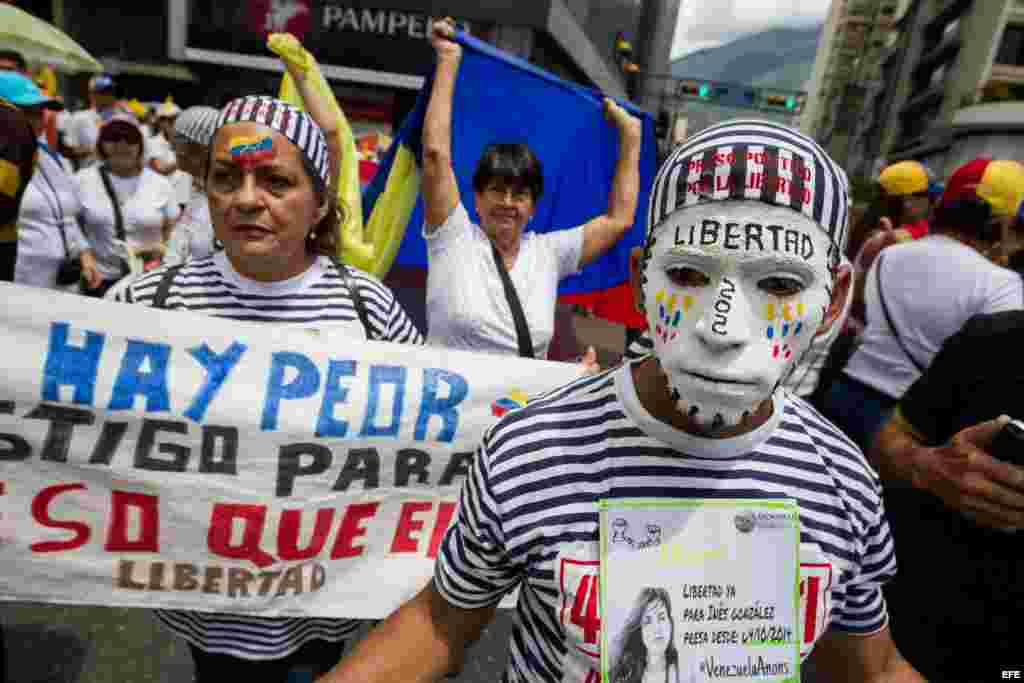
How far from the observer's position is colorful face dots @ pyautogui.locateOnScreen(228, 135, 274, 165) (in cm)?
181

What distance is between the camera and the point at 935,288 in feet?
9.84

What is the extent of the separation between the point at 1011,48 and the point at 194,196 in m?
48.6

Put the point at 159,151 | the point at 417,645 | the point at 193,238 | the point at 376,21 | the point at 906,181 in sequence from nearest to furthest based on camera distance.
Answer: the point at 417,645, the point at 193,238, the point at 906,181, the point at 159,151, the point at 376,21

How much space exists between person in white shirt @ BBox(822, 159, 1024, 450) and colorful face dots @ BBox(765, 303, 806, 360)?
2288 mm

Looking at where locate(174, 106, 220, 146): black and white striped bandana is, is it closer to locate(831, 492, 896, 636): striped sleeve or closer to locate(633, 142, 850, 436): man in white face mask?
locate(633, 142, 850, 436): man in white face mask

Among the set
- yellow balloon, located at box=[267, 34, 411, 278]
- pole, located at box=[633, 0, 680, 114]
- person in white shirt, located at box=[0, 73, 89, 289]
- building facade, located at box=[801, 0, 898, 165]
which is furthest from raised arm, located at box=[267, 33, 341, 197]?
building facade, located at box=[801, 0, 898, 165]

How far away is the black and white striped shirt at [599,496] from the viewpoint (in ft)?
3.63

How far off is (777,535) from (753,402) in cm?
27

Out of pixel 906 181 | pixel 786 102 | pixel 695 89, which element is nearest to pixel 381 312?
pixel 906 181

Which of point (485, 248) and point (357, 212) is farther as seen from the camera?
point (357, 212)

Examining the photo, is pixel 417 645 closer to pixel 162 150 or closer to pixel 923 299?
Answer: pixel 923 299

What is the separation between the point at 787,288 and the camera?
1.06m

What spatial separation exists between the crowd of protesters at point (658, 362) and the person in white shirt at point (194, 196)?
0.02 meters

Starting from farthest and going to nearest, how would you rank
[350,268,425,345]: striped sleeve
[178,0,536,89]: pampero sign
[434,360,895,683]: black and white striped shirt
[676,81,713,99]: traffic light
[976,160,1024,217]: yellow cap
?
1. [676,81,713,99]: traffic light
2. [178,0,536,89]: pampero sign
3. [976,160,1024,217]: yellow cap
4. [350,268,425,345]: striped sleeve
5. [434,360,895,683]: black and white striped shirt
